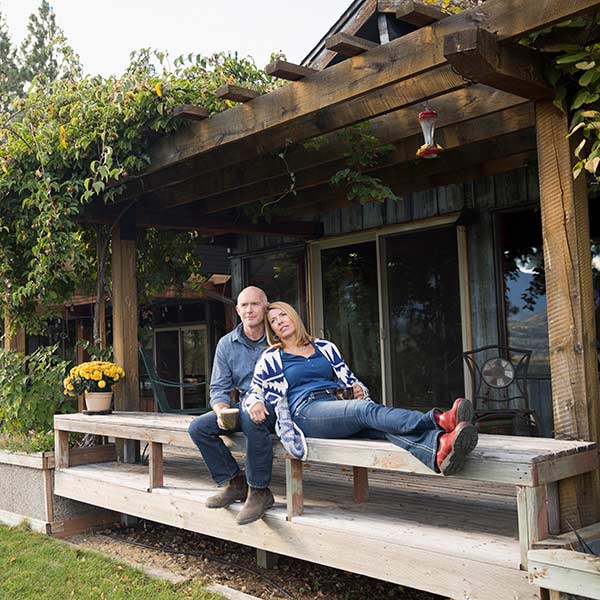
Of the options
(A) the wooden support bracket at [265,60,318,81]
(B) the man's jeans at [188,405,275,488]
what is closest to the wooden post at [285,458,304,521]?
(B) the man's jeans at [188,405,275,488]

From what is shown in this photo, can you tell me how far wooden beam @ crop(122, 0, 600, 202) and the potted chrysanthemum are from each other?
143 cm

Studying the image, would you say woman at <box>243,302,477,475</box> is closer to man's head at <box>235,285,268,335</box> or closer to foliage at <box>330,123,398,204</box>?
man's head at <box>235,285,268,335</box>

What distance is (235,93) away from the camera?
3.71 metres

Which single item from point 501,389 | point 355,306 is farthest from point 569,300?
point 355,306

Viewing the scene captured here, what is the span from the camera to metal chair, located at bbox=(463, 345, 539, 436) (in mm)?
5195

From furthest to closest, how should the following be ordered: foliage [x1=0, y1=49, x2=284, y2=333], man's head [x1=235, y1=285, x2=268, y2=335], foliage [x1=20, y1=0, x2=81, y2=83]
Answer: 1. foliage [x1=20, y1=0, x2=81, y2=83]
2. foliage [x1=0, y1=49, x2=284, y2=333]
3. man's head [x1=235, y1=285, x2=268, y2=335]

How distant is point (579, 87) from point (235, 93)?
162 cm

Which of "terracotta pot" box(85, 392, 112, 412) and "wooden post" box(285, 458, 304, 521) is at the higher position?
"terracotta pot" box(85, 392, 112, 412)

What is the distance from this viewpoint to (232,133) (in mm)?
3977

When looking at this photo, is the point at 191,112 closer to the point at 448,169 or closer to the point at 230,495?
the point at 448,169

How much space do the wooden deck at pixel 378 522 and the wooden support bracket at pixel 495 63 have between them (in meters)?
1.74

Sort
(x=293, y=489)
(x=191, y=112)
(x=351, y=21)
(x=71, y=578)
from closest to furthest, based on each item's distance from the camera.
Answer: (x=293, y=489), (x=71, y=578), (x=191, y=112), (x=351, y=21)

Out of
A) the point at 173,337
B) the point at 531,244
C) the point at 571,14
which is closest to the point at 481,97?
the point at 571,14

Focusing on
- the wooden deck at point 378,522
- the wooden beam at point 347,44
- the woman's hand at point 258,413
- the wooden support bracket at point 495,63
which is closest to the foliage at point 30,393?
the wooden deck at point 378,522
